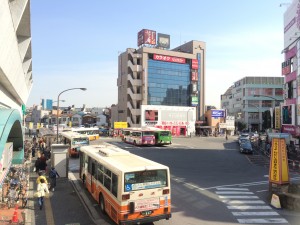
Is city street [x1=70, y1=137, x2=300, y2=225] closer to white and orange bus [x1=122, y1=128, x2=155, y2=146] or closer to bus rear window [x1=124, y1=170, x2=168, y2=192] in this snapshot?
bus rear window [x1=124, y1=170, x2=168, y2=192]

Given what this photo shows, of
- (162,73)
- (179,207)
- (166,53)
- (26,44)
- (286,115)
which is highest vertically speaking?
(166,53)

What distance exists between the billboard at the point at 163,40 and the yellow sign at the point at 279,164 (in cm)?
7355

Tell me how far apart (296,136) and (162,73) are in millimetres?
44251

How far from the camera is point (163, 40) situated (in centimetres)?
8906

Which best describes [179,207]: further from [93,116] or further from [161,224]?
[93,116]

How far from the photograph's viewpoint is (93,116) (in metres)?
125

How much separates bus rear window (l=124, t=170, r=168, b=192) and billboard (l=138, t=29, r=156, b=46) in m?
74.7

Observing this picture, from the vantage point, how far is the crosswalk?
13791 millimetres

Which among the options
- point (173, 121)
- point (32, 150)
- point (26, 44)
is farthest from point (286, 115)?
point (26, 44)

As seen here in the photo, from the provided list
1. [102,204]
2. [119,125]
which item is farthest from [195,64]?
[102,204]

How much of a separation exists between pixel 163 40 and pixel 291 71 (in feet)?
142

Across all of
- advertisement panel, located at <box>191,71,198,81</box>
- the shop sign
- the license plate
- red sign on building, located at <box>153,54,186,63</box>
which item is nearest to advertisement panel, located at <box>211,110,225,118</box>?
advertisement panel, located at <box>191,71,198,81</box>

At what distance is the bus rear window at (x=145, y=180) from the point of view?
469 inches

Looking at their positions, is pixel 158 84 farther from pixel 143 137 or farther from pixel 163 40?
pixel 143 137
